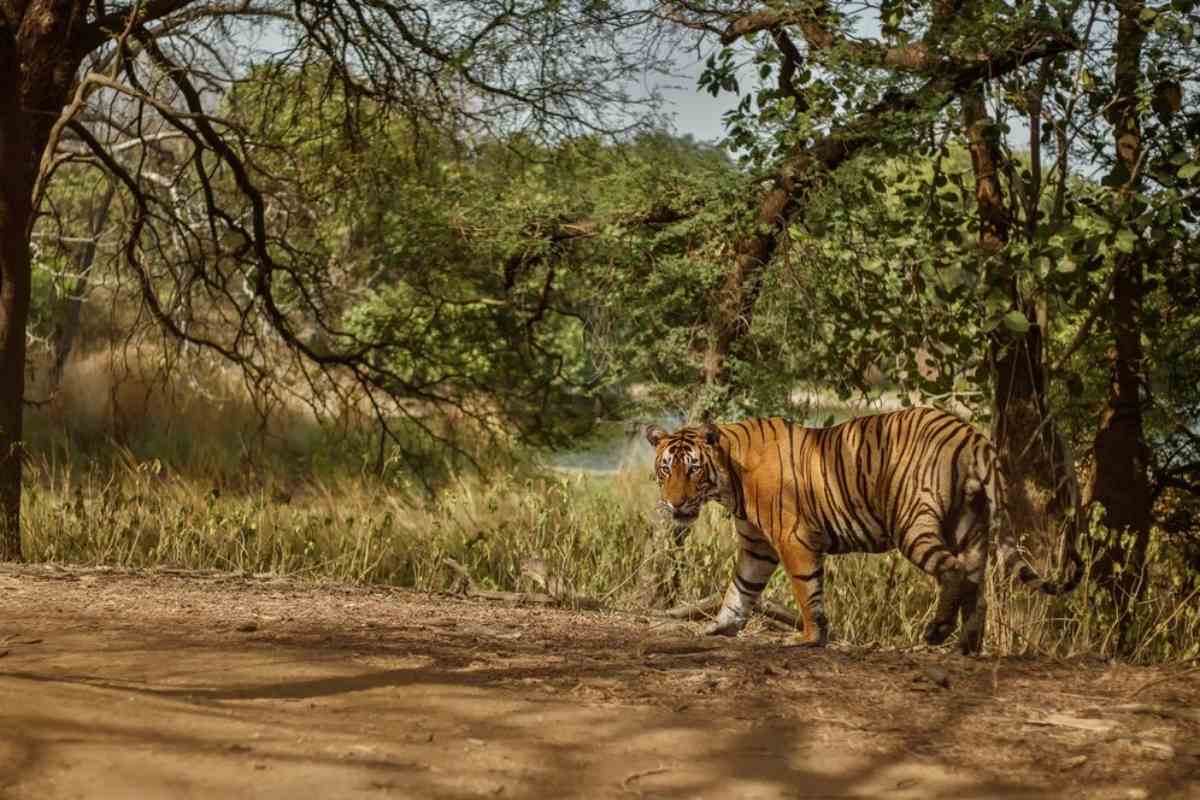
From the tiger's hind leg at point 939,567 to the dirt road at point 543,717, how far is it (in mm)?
166

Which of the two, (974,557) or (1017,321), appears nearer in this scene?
(974,557)

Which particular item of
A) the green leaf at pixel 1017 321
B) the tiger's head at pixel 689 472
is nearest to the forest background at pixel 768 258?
the green leaf at pixel 1017 321

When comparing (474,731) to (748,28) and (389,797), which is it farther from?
(748,28)

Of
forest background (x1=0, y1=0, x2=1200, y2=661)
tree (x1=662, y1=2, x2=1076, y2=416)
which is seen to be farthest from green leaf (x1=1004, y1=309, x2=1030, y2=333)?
tree (x1=662, y1=2, x2=1076, y2=416)

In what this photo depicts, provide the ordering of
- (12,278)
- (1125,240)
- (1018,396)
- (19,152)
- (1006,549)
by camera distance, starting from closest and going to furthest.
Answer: (1006,549)
(1125,240)
(1018,396)
(19,152)
(12,278)

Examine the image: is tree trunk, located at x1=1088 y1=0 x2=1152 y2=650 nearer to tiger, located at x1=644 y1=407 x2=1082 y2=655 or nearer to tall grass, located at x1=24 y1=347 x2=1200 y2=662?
tall grass, located at x1=24 y1=347 x2=1200 y2=662

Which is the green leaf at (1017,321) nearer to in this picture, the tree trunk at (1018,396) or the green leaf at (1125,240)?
the green leaf at (1125,240)

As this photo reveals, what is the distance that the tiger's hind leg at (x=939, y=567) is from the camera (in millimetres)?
6734

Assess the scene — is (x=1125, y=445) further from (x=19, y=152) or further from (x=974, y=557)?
(x=19, y=152)

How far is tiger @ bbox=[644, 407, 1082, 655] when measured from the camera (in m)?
6.93

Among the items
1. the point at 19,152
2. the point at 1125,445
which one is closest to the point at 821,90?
the point at 1125,445

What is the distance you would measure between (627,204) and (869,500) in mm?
4682

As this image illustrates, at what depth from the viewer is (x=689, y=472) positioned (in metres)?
7.01

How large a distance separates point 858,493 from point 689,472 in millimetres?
820
